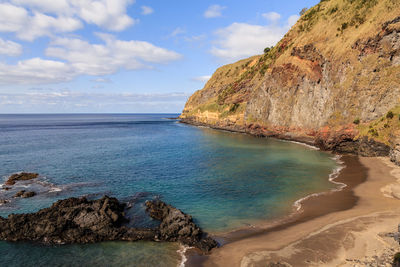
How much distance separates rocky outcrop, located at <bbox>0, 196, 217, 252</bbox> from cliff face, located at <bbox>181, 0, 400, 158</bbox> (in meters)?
41.2

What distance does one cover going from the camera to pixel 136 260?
17203mm

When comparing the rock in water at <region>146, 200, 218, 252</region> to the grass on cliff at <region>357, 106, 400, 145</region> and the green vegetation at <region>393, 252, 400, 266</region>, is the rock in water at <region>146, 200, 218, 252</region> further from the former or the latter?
the grass on cliff at <region>357, 106, 400, 145</region>

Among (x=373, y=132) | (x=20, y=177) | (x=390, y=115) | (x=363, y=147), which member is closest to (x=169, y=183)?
(x=20, y=177)

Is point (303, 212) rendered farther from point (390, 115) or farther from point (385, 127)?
point (390, 115)

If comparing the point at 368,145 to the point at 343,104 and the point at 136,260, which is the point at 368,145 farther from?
the point at 136,260

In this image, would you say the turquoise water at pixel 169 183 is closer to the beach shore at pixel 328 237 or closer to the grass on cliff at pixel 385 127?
the beach shore at pixel 328 237

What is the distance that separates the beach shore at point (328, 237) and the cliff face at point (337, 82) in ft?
78.0

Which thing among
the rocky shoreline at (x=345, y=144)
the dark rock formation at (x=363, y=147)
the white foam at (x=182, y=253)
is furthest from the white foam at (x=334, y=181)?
the white foam at (x=182, y=253)

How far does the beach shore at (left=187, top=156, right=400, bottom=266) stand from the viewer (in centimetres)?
1659

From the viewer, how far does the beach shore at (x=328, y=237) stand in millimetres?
16594

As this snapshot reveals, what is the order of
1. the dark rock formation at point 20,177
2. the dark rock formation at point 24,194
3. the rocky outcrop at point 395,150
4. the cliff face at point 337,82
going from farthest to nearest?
1. the cliff face at point 337,82
2. the rocky outcrop at point 395,150
3. the dark rock formation at point 20,177
4. the dark rock formation at point 24,194

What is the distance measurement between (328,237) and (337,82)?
50553 mm

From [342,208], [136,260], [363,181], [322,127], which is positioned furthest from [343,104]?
[136,260]

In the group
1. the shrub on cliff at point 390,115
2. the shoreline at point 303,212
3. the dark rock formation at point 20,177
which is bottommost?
the shoreline at point 303,212
